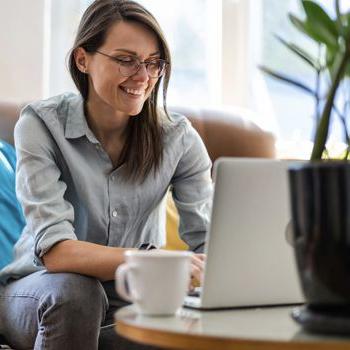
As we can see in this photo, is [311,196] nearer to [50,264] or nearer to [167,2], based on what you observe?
[50,264]

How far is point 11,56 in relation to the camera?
2885mm

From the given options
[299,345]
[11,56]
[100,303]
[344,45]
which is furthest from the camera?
[11,56]

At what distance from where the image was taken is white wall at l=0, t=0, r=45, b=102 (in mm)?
2871

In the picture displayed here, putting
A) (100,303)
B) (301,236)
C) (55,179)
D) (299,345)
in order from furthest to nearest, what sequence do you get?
(55,179) < (100,303) < (301,236) < (299,345)

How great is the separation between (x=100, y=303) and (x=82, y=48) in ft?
2.27

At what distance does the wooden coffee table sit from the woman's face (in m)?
0.81

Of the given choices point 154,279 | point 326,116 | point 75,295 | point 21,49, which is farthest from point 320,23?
point 21,49

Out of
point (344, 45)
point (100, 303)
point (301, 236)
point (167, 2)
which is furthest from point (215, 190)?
point (167, 2)

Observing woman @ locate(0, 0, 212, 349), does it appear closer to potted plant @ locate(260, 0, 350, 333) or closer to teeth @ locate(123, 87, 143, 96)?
teeth @ locate(123, 87, 143, 96)

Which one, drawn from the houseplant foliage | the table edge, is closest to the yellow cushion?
the houseplant foliage

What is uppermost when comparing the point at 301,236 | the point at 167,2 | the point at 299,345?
the point at 167,2

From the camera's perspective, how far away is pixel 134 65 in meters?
1.96

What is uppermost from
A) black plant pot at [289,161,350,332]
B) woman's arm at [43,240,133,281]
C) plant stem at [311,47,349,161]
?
plant stem at [311,47,349,161]

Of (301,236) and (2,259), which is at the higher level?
(301,236)
